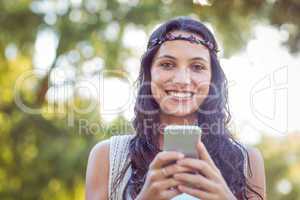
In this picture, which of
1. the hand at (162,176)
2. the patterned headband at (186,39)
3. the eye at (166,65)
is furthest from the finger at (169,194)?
the patterned headband at (186,39)

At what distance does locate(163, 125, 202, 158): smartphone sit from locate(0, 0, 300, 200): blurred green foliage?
799cm

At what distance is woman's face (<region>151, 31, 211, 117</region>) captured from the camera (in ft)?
7.83

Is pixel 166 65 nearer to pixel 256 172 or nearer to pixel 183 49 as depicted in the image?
pixel 183 49

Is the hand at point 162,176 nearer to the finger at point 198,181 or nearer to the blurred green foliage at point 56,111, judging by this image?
the finger at point 198,181

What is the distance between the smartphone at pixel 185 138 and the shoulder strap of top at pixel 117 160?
1.49 ft

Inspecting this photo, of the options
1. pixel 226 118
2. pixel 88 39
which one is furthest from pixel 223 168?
pixel 88 39

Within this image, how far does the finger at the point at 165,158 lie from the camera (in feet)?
6.88

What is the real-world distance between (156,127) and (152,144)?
0.08m

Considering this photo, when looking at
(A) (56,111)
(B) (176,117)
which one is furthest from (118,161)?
(A) (56,111)

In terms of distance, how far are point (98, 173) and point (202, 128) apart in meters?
0.44

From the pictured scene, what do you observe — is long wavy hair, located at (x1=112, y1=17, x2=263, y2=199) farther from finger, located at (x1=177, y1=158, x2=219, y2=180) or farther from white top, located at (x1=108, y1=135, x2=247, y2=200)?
finger, located at (x1=177, y1=158, x2=219, y2=180)

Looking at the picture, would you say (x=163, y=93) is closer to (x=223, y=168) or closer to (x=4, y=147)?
(x=223, y=168)

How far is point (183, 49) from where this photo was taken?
96.7 inches

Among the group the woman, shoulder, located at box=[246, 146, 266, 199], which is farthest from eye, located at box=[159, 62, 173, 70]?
shoulder, located at box=[246, 146, 266, 199]
